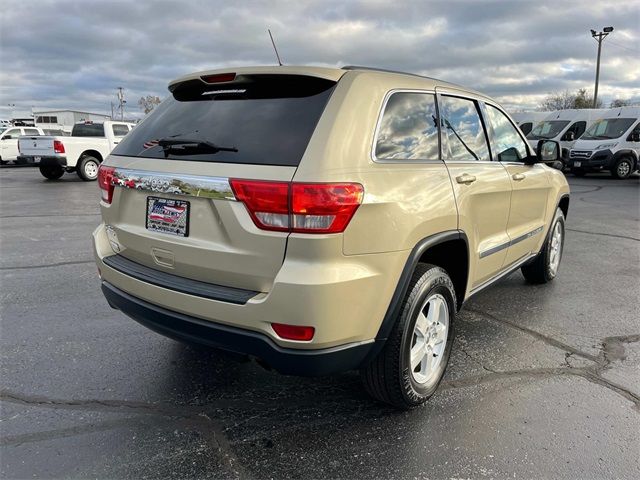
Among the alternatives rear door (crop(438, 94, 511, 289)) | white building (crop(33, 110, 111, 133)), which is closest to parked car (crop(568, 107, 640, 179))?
rear door (crop(438, 94, 511, 289))

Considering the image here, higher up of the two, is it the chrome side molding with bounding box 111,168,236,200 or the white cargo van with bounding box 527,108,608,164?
the white cargo van with bounding box 527,108,608,164

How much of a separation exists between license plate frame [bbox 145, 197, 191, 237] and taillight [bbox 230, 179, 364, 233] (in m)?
0.43

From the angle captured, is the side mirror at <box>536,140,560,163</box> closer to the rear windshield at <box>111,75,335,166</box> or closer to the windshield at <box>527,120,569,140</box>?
the rear windshield at <box>111,75,335,166</box>

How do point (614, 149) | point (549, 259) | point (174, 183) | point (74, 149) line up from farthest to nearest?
1. point (614, 149)
2. point (74, 149)
3. point (549, 259)
4. point (174, 183)

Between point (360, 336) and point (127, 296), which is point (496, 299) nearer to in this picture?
point (360, 336)

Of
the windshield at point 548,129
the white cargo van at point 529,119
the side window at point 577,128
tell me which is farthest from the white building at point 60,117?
the side window at point 577,128

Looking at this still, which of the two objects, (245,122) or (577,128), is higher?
(577,128)

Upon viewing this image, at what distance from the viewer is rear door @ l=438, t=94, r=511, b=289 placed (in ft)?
10.4

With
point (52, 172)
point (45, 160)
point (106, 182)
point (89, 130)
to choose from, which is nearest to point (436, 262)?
point (106, 182)

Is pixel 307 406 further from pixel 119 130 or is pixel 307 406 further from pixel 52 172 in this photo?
pixel 52 172

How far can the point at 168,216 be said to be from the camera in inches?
103

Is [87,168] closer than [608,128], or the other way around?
[87,168]

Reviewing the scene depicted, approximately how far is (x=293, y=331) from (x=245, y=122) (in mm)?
1098

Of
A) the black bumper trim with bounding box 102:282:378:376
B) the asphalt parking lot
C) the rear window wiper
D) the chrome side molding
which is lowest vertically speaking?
the asphalt parking lot
